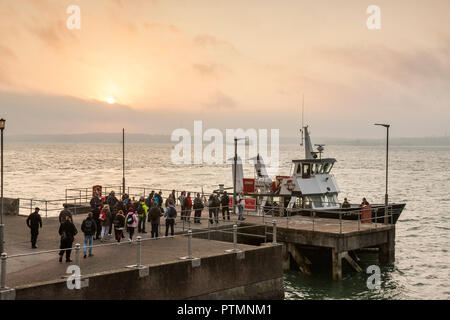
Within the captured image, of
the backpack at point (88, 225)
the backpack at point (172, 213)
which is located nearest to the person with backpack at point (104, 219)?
the backpack at point (172, 213)

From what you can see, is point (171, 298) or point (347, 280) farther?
point (347, 280)

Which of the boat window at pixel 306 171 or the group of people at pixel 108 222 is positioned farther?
the boat window at pixel 306 171

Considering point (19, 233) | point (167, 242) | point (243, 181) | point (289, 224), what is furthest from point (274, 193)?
point (19, 233)

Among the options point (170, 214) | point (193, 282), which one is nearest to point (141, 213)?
point (170, 214)

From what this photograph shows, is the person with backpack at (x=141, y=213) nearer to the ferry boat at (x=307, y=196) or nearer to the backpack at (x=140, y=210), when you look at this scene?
the backpack at (x=140, y=210)

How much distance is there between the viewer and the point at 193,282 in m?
18.3

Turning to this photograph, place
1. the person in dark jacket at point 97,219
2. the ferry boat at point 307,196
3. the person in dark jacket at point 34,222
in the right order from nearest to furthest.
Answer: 1. the person in dark jacket at point 34,222
2. the person in dark jacket at point 97,219
3. the ferry boat at point 307,196

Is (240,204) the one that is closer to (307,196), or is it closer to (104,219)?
(307,196)

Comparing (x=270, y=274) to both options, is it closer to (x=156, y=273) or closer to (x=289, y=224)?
(x=156, y=273)

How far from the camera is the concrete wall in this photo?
15668 millimetres

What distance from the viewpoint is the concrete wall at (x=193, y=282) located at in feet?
51.4

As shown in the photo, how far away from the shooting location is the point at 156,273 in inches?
685

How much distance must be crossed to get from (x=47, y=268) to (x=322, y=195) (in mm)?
19265

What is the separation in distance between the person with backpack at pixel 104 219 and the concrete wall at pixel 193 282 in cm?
547
